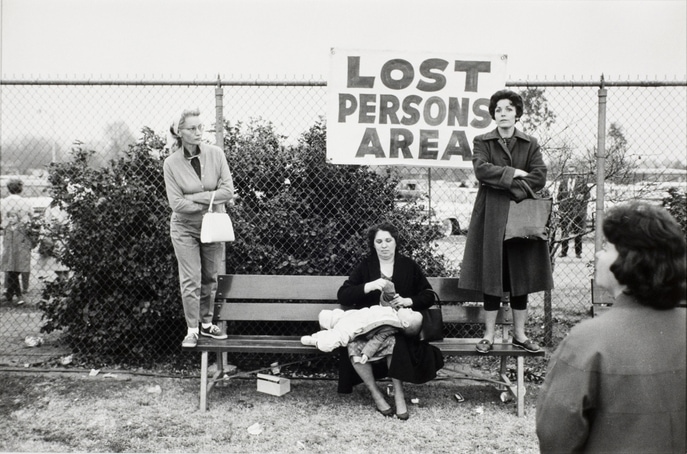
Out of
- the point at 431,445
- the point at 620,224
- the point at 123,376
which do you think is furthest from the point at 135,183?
the point at 620,224

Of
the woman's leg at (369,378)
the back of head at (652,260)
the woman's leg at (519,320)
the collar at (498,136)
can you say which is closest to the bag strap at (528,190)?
the collar at (498,136)

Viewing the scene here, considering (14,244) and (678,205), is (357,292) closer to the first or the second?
(678,205)

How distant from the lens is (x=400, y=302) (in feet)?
14.6

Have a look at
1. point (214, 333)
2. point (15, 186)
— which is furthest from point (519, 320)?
point (15, 186)

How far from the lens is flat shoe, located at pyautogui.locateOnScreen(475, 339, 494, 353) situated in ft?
14.7

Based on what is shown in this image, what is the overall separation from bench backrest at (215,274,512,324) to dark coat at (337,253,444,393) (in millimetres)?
264

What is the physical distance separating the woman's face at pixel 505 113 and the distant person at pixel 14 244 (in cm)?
569

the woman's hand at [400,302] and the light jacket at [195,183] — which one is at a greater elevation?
the light jacket at [195,183]

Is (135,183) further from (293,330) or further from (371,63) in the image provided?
(371,63)

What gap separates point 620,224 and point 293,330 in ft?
12.8

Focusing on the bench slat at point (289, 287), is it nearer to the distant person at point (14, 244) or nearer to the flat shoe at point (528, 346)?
the flat shoe at point (528, 346)

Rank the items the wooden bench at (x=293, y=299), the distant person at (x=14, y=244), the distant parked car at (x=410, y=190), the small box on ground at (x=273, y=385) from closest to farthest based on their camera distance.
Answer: the small box on ground at (x=273, y=385)
the wooden bench at (x=293, y=299)
the distant parked car at (x=410, y=190)
the distant person at (x=14, y=244)

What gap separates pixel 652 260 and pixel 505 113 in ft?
9.48

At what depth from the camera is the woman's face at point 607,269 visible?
A: 1.77 meters
